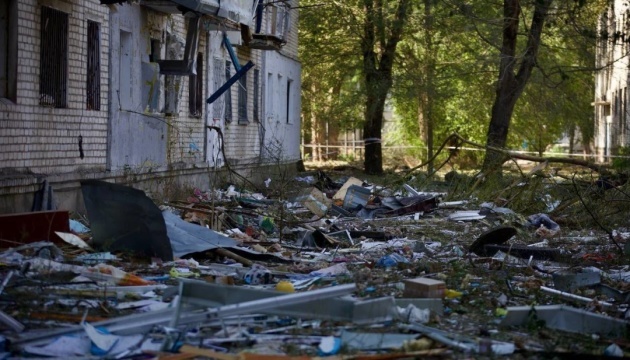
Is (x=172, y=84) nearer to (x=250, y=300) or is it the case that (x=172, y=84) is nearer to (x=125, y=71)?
(x=125, y=71)

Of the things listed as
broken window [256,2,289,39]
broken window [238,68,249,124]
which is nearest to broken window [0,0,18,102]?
broken window [256,2,289,39]

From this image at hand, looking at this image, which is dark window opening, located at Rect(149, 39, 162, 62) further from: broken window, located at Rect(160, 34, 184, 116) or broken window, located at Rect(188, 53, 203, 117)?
broken window, located at Rect(188, 53, 203, 117)

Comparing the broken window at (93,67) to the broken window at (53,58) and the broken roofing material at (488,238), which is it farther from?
the broken roofing material at (488,238)

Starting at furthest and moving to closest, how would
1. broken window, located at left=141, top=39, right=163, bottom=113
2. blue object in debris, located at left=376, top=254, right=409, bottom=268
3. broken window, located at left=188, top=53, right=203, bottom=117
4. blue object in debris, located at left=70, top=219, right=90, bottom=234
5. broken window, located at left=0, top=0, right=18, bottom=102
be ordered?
broken window, located at left=188, top=53, right=203, bottom=117 < broken window, located at left=141, top=39, right=163, bottom=113 < broken window, located at left=0, top=0, right=18, bottom=102 < blue object in debris, located at left=70, top=219, right=90, bottom=234 < blue object in debris, located at left=376, top=254, right=409, bottom=268

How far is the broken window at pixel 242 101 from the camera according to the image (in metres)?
26.5

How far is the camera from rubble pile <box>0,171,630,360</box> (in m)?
6.66

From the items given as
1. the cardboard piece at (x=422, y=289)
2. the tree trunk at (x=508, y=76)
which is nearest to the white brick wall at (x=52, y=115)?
the cardboard piece at (x=422, y=289)

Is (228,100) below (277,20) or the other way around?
below

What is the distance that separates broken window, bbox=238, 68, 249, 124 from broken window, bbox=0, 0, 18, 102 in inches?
541

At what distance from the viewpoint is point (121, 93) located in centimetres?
1666

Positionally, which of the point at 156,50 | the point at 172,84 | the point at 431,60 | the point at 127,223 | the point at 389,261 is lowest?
the point at 389,261

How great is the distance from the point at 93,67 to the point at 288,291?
8019 millimetres

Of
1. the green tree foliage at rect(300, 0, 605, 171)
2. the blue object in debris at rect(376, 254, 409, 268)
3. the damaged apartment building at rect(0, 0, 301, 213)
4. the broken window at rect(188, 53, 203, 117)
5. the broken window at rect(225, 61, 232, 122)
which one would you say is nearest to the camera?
the blue object in debris at rect(376, 254, 409, 268)

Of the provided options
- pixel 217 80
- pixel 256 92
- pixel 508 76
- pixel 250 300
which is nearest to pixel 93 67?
pixel 217 80
